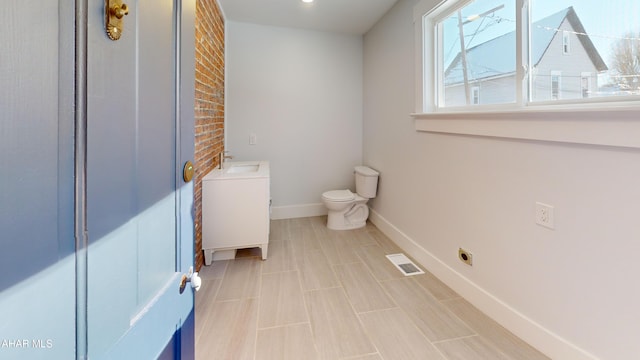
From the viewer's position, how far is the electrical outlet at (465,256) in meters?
2.02

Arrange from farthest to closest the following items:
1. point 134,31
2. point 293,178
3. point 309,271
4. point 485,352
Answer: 1. point 293,178
2. point 309,271
3. point 485,352
4. point 134,31

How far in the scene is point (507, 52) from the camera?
1.82m

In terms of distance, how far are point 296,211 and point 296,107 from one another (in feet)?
4.51

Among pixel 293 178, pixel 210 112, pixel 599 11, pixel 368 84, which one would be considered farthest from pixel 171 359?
pixel 368 84

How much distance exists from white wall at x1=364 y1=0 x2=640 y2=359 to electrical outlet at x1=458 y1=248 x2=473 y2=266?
4 cm

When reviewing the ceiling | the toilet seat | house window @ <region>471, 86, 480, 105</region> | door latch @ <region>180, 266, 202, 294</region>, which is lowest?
door latch @ <region>180, 266, 202, 294</region>

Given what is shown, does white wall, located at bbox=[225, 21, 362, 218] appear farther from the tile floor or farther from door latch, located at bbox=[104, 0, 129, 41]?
door latch, located at bbox=[104, 0, 129, 41]

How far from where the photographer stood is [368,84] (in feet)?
12.5

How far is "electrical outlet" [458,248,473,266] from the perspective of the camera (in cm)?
202

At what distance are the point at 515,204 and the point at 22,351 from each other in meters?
1.97

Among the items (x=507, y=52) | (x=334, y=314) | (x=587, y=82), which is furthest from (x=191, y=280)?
(x=507, y=52)

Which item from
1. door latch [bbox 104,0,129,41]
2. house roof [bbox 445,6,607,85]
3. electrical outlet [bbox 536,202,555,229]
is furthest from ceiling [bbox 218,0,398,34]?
door latch [bbox 104,0,129,41]

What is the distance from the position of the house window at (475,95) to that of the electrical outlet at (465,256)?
1.05 m

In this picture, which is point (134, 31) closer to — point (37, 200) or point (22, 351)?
point (37, 200)
